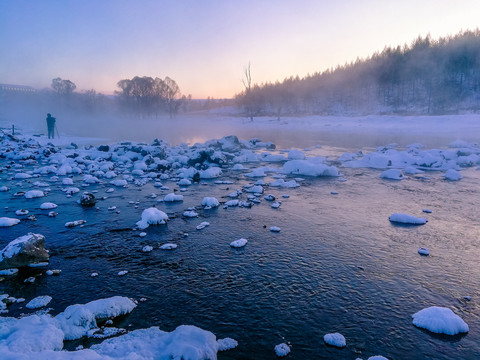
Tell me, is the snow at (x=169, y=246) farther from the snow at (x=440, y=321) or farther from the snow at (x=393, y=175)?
the snow at (x=393, y=175)

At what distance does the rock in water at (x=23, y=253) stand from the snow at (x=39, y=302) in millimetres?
1184

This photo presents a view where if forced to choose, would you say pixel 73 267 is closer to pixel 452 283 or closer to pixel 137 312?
pixel 137 312

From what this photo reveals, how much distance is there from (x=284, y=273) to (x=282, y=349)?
1.70 meters

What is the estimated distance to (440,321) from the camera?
144 inches

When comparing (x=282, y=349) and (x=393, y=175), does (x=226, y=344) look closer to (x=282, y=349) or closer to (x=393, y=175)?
(x=282, y=349)

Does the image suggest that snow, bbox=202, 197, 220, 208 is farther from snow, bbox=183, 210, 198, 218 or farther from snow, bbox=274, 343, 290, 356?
snow, bbox=274, 343, 290, 356

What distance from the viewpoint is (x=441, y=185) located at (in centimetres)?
1101

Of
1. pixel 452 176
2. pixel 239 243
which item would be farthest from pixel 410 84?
pixel 239 243

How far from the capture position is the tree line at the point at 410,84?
5253cm

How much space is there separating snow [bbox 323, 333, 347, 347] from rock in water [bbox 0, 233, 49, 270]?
4845 millimetres

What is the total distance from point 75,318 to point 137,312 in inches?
28.7

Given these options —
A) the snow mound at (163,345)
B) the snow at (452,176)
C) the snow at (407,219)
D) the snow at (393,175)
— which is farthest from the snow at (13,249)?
the snow at (452,176)

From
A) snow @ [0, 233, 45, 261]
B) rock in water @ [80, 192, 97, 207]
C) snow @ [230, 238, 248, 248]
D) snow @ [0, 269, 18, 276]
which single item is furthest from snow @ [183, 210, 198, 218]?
snow @ [0, 269, 18, 276]

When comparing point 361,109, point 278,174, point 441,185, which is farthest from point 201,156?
point 361,109
